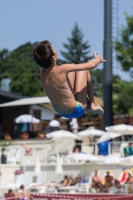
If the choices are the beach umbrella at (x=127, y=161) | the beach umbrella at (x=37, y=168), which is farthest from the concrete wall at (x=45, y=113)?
the beach umbrella at (x=127, y=161)

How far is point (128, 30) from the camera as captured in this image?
22453 millimetres

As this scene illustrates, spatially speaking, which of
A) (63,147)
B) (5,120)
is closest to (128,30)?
(63,147)

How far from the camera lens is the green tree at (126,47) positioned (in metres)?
22.4

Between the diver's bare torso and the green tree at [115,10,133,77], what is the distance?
52.2 feet

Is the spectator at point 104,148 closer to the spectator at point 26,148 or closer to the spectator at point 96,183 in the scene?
the spectator at point 96,183

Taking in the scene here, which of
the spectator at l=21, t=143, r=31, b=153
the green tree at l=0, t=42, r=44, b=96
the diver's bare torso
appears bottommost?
the spectator at l=21, t=143, r=31, b=153

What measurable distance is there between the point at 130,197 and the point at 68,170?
5.14 m

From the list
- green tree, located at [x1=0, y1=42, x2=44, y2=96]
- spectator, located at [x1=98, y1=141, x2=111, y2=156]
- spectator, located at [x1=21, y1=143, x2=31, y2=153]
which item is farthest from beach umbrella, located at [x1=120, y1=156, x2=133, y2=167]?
green tree, located at [x1=0, y1=42, x2=44, y2=96]

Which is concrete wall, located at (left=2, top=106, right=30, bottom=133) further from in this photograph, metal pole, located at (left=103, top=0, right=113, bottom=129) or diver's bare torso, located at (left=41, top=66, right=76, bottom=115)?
diver's bare torso, located at (left=41, top=66, right=76, bottom=115)

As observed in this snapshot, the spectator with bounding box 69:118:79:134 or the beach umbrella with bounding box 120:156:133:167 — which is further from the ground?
the spectator with bounding box 69:118:79:134

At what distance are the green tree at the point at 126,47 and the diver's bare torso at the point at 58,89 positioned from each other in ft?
52.2

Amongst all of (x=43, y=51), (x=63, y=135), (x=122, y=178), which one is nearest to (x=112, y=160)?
(x=122, y=178)

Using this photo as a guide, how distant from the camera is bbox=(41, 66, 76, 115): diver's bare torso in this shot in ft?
21.4

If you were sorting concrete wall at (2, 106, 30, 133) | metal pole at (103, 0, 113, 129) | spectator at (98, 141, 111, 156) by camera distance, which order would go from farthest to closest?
concrete wall at (2, 106, 30, 133), metal pole at (103, 0, 113, 129), spectator at (98, 141, 111, 156)
